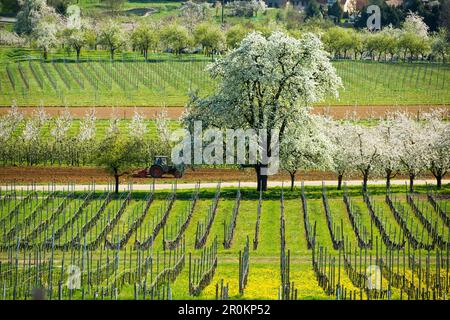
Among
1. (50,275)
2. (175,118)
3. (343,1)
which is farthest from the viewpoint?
(343,1)

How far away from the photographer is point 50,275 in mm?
41250

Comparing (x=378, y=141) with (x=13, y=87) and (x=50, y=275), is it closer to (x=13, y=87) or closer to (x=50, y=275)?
(x=50, y=275)

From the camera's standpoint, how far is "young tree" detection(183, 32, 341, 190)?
6225 centimetres

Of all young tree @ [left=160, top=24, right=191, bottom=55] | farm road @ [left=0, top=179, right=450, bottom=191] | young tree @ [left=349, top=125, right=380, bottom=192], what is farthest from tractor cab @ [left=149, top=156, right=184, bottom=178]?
young tree @ [left=160, top=24, right=191, bottom=55]

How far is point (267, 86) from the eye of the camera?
207 ft

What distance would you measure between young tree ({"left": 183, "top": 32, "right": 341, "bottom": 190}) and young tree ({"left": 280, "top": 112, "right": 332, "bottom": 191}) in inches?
26.3

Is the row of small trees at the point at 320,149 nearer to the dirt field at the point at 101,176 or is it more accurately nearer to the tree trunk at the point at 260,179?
the dirt field at the point at 101,176

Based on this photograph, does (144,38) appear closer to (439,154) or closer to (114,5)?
(114,5)

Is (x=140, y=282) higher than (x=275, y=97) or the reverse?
the reverse

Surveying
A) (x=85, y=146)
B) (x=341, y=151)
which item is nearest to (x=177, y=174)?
(x=85, y=146)

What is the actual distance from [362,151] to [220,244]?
16779mm
